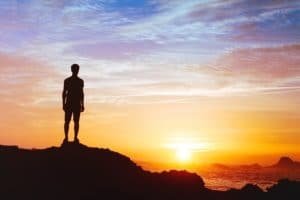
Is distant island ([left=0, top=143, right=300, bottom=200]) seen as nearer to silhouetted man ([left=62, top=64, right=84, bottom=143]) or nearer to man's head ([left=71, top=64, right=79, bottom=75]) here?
silhouetted man ([left=62, top=64, right=84, bottom=143])

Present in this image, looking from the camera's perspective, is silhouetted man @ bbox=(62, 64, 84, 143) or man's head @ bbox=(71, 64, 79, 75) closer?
man's head @ bbox=(71, 64, 79, 75)

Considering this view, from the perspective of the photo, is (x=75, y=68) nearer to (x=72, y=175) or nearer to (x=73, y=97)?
(x=73, y=97)

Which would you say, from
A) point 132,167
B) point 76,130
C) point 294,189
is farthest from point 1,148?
point 294,189

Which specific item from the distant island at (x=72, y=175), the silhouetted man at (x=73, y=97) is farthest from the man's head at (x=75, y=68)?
the distant island at (x=72, y=175)

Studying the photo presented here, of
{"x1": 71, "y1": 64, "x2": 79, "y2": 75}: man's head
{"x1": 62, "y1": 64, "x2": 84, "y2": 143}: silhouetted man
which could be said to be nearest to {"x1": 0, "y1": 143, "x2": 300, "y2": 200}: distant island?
{"x1": 62, "y1": 64, "x2": 84, "y2": 143}: silhouetted man

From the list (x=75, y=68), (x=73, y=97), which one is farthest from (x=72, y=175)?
(x=75, y=68)

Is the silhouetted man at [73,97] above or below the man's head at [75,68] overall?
below

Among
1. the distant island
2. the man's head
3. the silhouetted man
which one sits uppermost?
the man's head

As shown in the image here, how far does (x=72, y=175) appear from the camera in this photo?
25.5 metres

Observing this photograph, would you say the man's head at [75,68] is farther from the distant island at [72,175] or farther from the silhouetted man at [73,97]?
the distant island at [72,175]

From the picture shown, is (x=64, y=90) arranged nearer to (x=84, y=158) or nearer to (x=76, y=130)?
(x=76, y=130)

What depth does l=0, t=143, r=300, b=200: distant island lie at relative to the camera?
24.7 metres

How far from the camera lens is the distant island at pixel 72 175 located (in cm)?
2469

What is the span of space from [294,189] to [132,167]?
29933 mm
